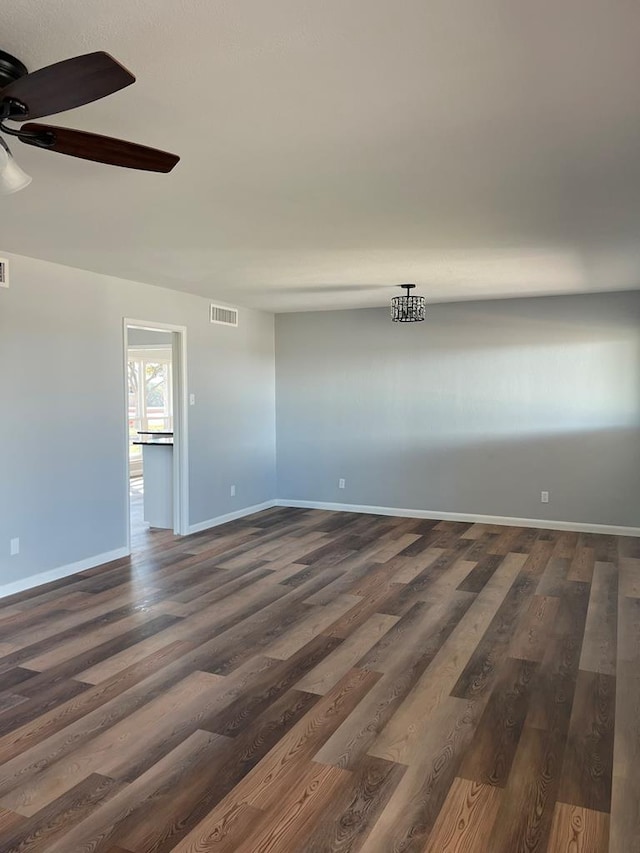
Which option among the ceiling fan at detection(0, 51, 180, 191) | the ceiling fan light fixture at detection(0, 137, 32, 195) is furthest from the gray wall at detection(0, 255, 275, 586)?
the ceiling fan at detection(0, 51, 180, 191)

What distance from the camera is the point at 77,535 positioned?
5148mm

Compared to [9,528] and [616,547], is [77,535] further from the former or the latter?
[616,547]

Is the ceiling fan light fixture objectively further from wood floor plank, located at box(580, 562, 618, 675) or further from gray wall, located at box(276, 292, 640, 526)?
gray wall, located at box(276, 292, 640, 526)

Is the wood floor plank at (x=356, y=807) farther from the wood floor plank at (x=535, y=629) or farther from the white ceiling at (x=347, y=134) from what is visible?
the white ceiling at (x=347, y=134)

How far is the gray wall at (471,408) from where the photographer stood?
21.0ft

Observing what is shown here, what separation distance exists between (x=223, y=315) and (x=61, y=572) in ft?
10.5

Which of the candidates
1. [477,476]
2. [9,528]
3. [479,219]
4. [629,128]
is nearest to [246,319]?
[477,476]

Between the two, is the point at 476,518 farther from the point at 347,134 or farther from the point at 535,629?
the point at 347,134

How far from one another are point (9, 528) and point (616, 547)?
513 centimetres

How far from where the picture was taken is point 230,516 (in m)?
7.14

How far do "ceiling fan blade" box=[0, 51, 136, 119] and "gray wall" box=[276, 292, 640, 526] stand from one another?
18.6ft

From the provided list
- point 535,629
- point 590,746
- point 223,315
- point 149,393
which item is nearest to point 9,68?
point 590,746

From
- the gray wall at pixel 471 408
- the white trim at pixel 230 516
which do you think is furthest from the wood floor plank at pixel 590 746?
the white trim at pixel 230 516

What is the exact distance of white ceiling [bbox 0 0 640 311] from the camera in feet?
5.57
